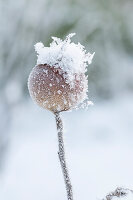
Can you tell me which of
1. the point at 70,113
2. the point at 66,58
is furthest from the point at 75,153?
the point at 66,58

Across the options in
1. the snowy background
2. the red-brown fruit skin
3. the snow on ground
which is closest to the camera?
the red-brown fruit skin

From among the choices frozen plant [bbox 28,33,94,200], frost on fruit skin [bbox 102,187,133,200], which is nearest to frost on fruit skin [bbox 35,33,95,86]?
frozen plant [bbox 28,33,94,200]

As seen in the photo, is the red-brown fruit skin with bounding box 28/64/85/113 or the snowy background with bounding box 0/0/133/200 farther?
the snowy background with bounding box 0/0/133/200

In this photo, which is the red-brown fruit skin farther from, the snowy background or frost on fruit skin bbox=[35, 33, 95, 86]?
the snowy background

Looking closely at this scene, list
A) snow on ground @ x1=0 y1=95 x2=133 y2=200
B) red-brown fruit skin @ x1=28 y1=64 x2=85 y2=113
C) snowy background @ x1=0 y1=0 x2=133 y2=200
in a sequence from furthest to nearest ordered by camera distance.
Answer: snowy background @ x1=0 y1=0 x2=133 y2=200 → snow on ground @ x1=0 y1=95 x2=133 y2=200 → red-brown fruit skin @ x1=28 y1=64 x2=85 y2=113

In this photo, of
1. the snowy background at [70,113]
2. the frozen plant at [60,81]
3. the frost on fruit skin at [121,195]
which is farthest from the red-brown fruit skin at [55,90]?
the snowy background at [70,113]

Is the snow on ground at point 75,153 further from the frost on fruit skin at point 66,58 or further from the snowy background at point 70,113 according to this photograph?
the frost on fruit skin at point 66,58

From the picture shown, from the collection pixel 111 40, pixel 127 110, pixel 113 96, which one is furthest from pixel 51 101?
pixel 111 40
